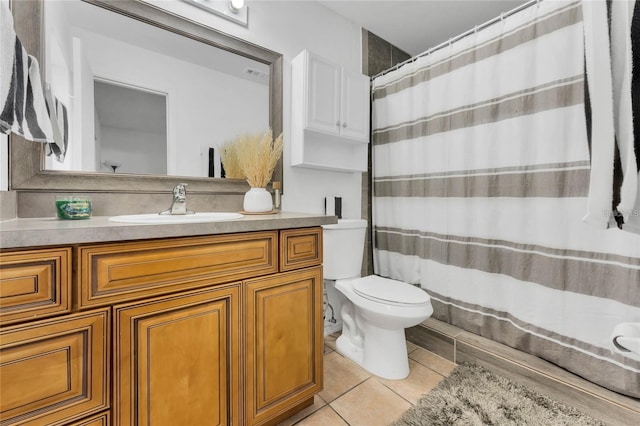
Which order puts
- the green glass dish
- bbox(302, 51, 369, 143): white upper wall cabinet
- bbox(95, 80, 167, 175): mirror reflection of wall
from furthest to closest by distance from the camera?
bbox(302, 51, 369, 143): white upper wall cabinet, bbox(95, 80, 167, 175): mirror reflection of wall, the green glass dish

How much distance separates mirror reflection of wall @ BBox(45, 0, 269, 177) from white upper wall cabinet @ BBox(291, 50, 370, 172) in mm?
219

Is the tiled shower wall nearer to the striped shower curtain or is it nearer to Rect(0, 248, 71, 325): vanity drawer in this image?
the striped shower curtain

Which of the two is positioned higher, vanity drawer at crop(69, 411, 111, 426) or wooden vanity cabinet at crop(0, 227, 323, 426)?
wooden vanity cabinet at crop(0, 227, 323, 426)

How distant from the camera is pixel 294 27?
1842 millimetres

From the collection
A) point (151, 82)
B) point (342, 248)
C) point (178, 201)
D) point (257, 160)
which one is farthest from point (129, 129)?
point (342, 248)

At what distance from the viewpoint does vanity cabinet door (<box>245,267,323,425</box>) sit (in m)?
1.08

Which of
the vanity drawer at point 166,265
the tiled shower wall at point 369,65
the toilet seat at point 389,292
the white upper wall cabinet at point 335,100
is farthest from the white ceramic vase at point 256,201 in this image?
the tiled shower wall at point 369,65

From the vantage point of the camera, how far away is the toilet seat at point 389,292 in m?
1.46

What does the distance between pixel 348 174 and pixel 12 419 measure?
6.39ft

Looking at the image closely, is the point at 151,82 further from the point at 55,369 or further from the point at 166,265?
the point at 55,369

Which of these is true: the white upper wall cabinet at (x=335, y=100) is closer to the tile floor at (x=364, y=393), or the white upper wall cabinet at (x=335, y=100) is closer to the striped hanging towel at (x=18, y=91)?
the striped hanging towel at (x=18, y=91)

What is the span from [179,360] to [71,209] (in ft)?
2.20

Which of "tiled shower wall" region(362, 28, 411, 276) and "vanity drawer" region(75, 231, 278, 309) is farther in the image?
"tiled shower wall" region(362, 28, 411, 276)

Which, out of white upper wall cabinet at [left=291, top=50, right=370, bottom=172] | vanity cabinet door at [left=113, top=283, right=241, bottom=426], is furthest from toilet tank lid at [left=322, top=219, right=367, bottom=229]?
vanity cabinet door at [left=113, top=283, right=241, bottom=426]
